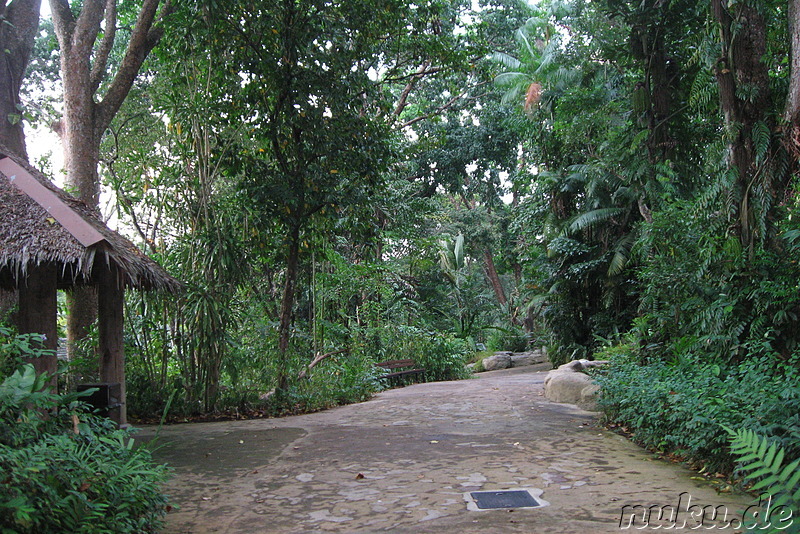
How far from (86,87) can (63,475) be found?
8.74 m

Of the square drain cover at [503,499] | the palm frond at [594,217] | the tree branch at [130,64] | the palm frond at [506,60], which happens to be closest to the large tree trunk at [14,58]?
the tree branch at [130,64]

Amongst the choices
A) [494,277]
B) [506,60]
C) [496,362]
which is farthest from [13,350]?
[494,277]

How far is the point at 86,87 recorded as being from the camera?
10.3 metres

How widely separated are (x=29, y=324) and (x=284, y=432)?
3183mm

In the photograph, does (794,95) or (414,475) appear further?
(794,95)

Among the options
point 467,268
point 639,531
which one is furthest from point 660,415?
point 467,268

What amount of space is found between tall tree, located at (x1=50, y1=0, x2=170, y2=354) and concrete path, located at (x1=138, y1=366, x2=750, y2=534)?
3.33 metres

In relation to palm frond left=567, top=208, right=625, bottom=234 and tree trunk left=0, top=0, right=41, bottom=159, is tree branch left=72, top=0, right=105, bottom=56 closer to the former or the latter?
tree trunk left=0, top=0, right=41, bottom=159

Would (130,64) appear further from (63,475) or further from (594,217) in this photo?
(594,217)

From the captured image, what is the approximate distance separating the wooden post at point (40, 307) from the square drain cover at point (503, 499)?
12.4 ft

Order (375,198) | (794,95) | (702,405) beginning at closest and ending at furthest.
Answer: (702,405), (794,95), (375,198)

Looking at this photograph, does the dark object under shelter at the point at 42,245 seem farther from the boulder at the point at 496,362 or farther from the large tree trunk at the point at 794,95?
the boulder at the point at 496,362

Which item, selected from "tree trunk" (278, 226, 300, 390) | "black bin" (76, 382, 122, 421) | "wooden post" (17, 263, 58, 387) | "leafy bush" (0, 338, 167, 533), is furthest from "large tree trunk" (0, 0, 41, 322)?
"leafy bush" (0, 338, 167, 533)

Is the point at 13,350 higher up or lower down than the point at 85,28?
lower down
